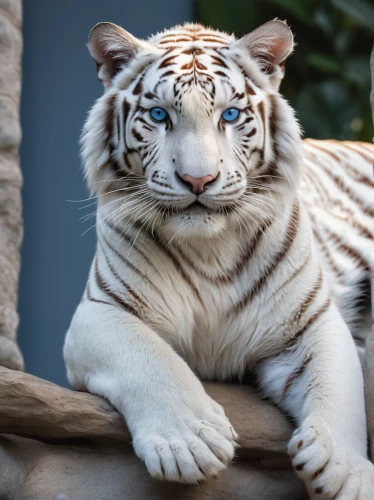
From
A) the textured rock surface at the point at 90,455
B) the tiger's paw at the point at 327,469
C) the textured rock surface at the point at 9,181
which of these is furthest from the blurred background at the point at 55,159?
the tiger's paw at the point at 327,469

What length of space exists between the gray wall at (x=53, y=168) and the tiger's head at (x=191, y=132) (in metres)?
1.82

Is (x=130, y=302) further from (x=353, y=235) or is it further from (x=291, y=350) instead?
(x=353, y=235)

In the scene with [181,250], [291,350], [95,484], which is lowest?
[95,484]

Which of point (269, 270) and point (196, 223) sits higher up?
point (196, 223)

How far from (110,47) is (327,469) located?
1.14 meters

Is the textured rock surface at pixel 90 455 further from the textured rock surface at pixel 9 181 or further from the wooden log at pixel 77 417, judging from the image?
the textured rock surface at pixel 9 181

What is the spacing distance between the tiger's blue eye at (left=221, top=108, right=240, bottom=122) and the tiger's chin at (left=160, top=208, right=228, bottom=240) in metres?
0.23

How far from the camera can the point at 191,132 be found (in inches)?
72.2

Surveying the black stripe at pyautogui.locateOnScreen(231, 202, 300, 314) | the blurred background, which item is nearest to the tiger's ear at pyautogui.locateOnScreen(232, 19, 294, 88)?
the black stripe at pyautogui.locateOnScreen(231, 202, 300, 314)

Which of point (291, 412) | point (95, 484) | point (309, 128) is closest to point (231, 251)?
point (291, 412)

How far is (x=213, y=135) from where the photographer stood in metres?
1.85

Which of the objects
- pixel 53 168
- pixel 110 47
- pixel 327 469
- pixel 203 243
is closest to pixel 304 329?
pixel 203 243

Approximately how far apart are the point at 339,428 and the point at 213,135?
0.71 m

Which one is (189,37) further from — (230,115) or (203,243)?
(203,243)
